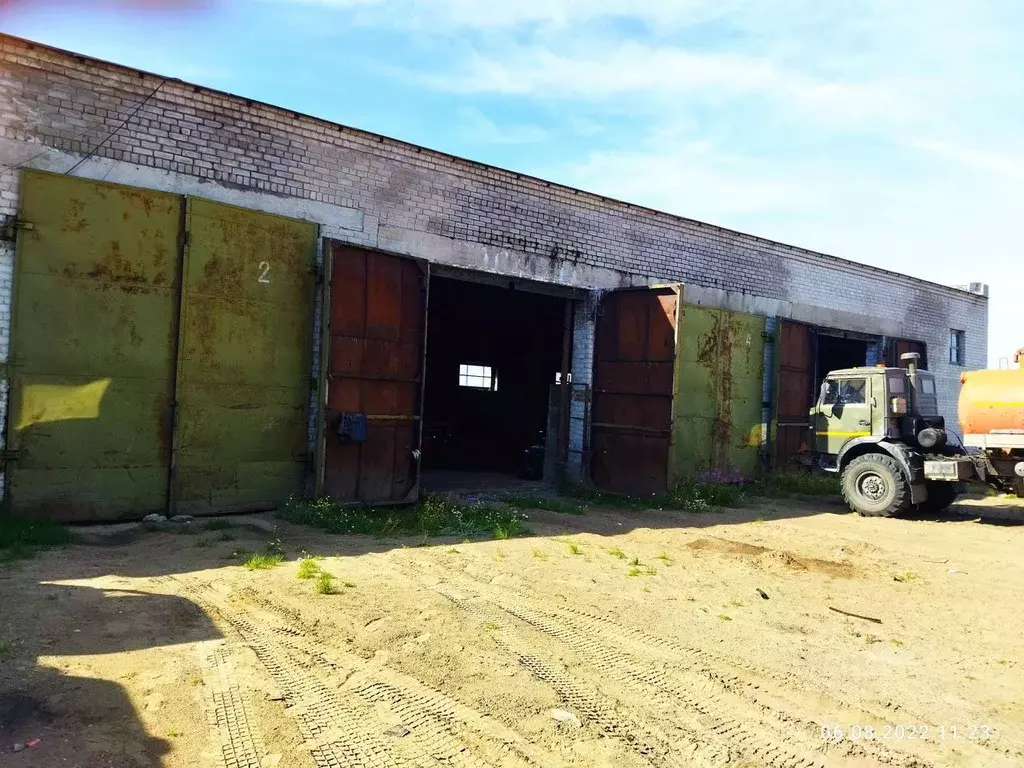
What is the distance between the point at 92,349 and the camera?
7.27 metres

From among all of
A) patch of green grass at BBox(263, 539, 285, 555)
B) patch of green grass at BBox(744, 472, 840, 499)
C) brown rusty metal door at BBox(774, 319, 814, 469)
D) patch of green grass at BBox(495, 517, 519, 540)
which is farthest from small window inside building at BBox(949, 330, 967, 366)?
patch of green grass at BBox(263, 539, 285, 555)

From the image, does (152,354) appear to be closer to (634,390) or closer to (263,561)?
(263,561)

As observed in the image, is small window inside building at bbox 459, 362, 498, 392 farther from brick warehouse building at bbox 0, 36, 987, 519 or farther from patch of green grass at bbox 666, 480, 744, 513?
patch of green grass at bbox 666, 480, 744, 513

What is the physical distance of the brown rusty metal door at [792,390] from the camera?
14.1 m

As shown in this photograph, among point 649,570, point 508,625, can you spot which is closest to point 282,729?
point 508,625

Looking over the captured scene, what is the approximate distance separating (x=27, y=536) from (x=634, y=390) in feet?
26.6

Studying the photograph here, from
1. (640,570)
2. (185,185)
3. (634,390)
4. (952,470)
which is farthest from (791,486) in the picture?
(185,185)

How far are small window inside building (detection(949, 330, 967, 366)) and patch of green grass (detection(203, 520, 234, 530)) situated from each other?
18888 millimetres

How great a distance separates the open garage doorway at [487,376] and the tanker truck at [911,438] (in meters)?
6.13

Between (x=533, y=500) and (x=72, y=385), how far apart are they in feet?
20.2

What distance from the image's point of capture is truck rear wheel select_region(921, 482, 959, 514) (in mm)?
10641

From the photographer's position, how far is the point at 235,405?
26.9ft

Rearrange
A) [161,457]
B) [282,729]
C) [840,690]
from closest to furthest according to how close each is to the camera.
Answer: [282,729], [840,690], [161,457]

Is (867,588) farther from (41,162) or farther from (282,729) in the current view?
(41,162)
